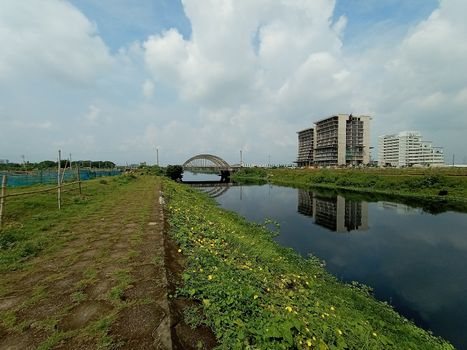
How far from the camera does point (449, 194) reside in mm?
33000

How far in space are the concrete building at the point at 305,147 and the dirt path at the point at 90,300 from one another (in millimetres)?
123249

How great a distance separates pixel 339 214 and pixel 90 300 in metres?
23.9

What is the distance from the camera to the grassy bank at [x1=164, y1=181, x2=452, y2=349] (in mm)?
3512

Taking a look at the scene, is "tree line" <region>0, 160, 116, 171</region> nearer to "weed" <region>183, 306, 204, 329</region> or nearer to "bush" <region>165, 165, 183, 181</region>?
"bush" <region>165, 165, 183, 181</region>

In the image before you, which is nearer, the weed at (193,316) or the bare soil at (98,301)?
the bare soil at (98,301)

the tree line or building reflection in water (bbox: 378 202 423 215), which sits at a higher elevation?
the tree line

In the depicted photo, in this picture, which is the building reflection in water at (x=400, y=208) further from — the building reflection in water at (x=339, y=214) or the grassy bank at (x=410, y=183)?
the grassy bank at (x=410, y=183)

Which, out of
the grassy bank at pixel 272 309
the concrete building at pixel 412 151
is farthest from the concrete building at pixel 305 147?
the grassy bank at pixel 272 309

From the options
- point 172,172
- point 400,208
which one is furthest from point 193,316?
point 172,172

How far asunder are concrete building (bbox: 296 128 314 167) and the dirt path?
404 ft

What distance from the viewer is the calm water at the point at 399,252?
27.9 feet

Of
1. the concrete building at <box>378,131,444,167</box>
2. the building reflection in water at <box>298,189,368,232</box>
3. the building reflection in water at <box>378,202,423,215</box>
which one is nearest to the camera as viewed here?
the building reflection in water at <box>298,189,368,232</box>

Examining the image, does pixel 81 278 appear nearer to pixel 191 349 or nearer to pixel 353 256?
pixel 191 349

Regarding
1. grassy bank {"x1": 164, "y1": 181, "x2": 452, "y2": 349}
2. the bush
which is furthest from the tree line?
grassy bank {"x1": 164, "y1": 181, "x2": 452, "y2": 349}
